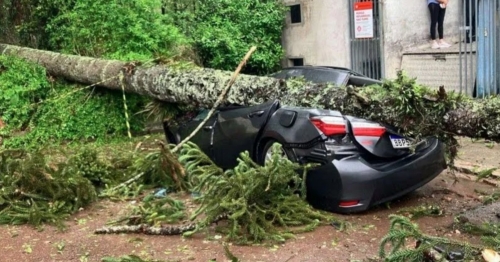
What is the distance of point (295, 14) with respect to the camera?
14.9 meters

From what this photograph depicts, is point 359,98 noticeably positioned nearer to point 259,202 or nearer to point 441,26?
point 259,202

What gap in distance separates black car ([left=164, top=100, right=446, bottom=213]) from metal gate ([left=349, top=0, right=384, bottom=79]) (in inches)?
264

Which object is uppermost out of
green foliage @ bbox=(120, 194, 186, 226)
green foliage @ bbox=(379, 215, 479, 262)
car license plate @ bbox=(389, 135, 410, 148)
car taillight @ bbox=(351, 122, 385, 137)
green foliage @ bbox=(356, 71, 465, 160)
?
green foliage @ bbox=(356, 71, 465, 160)

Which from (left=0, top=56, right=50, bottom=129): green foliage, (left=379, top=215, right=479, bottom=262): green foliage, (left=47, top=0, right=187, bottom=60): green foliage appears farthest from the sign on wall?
(left=379, top=215, right=479, bottom=262): green foliage

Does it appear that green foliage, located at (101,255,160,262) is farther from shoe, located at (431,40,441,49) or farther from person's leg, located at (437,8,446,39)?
person's leg, located at (437,8,446,39)

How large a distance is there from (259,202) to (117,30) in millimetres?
6803

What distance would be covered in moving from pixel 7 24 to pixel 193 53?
4087 millimetres

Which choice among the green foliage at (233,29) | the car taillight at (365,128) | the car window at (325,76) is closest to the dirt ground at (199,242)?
the car taillight at (365,128)

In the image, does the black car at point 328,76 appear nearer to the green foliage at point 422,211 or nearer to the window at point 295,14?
the green foliage at point 422,211

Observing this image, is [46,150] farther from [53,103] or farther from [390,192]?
[390,192]

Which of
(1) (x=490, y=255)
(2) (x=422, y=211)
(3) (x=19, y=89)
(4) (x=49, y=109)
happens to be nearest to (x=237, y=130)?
(2) (x=422, y=211)

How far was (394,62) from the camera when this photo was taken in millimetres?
12562

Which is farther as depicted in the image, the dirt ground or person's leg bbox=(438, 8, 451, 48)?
person's leg bbox=(438, 8, 451, 48)

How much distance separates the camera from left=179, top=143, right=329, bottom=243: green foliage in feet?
17.3
